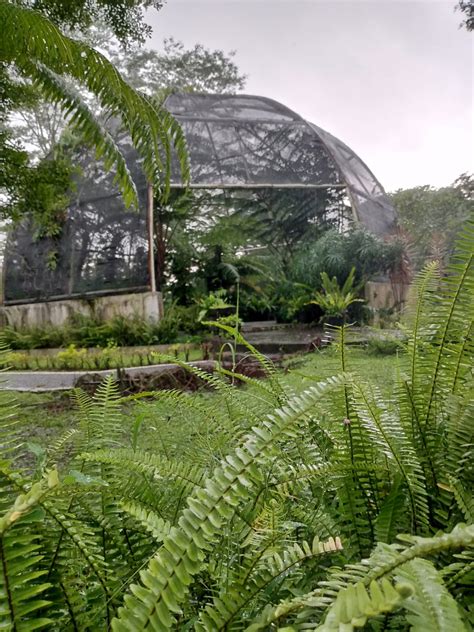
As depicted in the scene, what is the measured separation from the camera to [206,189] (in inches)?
415

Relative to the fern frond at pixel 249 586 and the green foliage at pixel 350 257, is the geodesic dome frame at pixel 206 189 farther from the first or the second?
the fern frond at pixel 249 586

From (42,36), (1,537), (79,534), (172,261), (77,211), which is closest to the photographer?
(1,537)

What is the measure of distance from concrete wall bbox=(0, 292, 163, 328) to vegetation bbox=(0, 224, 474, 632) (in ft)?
23.4

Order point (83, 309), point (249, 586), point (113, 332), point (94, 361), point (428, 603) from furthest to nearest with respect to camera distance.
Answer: point (83, 309), point (113, 332), point (94, 361), point (249, 586), point (428, 603)

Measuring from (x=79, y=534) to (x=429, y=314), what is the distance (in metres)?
0.63

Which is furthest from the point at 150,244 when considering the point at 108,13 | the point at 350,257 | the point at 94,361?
the point at 350,257

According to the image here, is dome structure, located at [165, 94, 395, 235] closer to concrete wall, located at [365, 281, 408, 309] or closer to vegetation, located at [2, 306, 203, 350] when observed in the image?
concrete wall, located at [365, 281, 408, 309]

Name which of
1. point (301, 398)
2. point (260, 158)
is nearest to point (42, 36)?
point (301, 398)

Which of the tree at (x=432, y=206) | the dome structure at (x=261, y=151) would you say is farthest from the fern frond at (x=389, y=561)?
the dome structure at (x=261, y=151)

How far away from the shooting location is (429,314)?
0.73 metres

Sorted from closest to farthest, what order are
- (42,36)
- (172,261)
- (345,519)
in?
(345,519) → (42,36) → (172,261)

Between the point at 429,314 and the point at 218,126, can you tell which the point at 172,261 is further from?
the point at 429,314

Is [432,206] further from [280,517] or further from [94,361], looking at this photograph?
[280,517]

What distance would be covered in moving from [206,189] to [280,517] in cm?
1063
